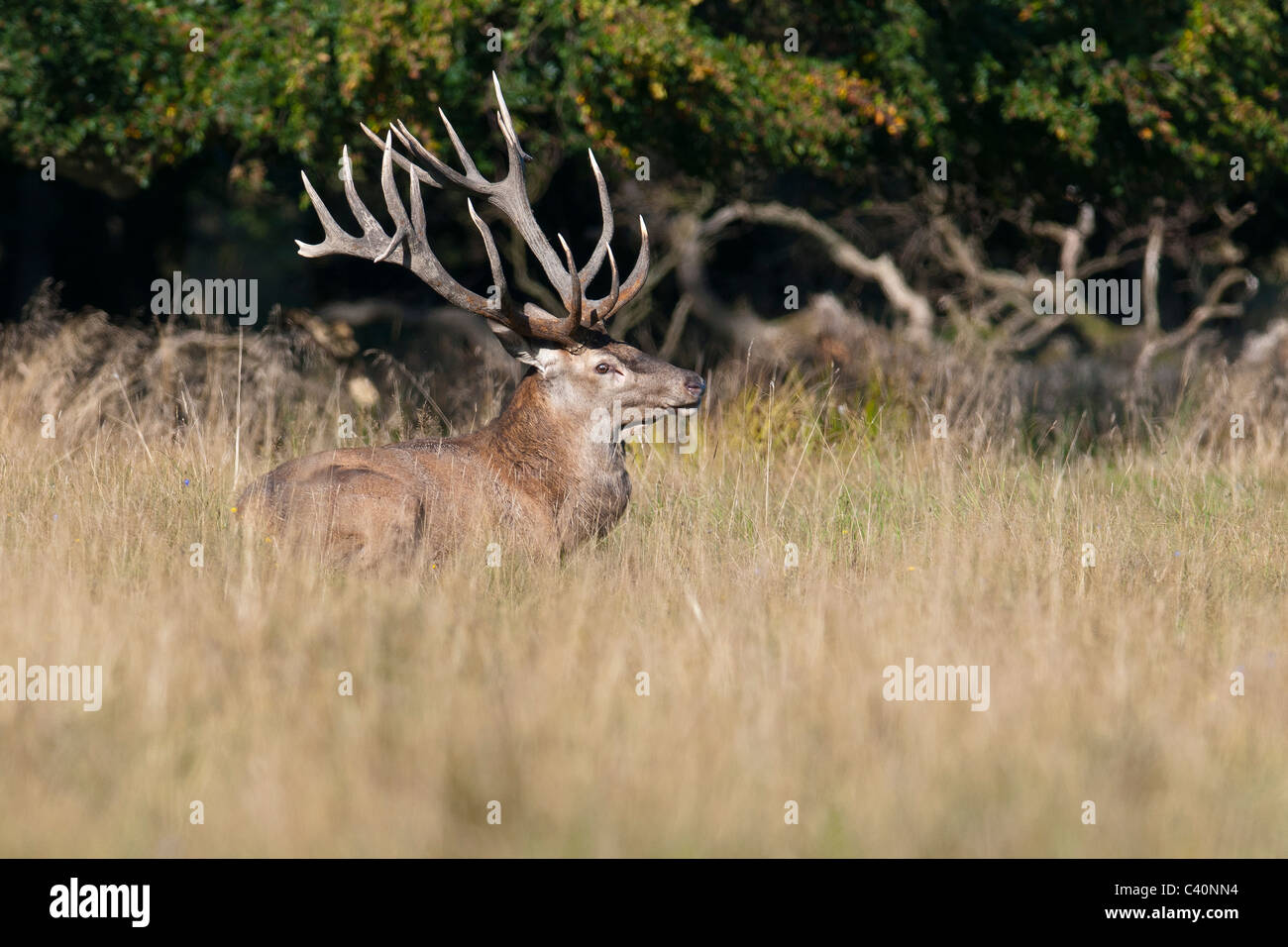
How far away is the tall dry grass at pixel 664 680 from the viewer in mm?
3525

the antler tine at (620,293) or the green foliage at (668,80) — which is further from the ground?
the green foliage at (668,80)

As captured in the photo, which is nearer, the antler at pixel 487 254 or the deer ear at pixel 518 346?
the antler at pixel 487 254

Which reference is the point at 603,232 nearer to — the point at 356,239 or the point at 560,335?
the point at 560,335

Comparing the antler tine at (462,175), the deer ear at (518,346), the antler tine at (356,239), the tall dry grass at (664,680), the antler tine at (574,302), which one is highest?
the antler tine at (462,175)

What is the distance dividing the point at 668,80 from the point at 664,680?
665 centimetres

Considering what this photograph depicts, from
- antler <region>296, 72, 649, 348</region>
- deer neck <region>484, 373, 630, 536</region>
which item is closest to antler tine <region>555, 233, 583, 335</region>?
antler <region>296, 72, 649, 348</region>

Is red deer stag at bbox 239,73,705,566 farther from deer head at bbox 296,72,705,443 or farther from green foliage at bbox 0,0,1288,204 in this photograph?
green foliage at bbox 0,0,1288,204

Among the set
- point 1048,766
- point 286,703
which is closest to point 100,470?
point 286,703

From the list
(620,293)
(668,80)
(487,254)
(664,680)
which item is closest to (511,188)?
(487,254)

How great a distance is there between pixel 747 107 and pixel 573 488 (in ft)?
15.0

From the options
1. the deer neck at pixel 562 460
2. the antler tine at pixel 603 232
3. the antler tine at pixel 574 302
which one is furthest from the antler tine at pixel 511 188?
the deer neck at pixel 562 460

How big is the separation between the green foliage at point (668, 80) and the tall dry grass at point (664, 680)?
Result: 354 cm

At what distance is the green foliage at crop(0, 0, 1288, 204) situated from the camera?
9.90 meters

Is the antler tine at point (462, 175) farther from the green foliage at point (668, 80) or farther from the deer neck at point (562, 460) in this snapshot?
the green foliage at point (668, 80)
